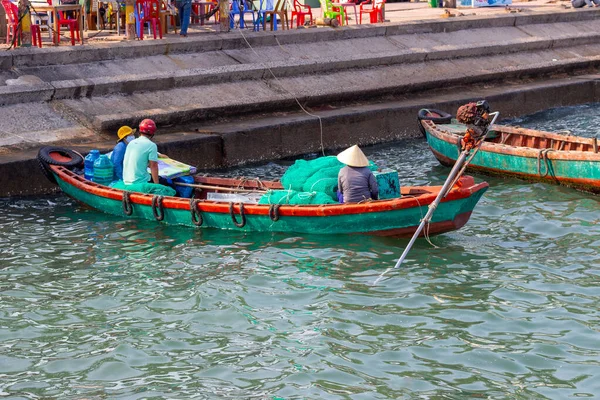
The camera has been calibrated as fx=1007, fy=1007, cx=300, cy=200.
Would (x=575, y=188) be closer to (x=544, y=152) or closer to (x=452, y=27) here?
(x=544, y=152)

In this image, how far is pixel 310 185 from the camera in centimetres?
1202

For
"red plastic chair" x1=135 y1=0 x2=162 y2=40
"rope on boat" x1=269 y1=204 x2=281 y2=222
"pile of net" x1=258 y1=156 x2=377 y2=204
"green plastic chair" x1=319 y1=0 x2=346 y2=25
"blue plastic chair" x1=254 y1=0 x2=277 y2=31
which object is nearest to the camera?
"rope on boat" x1=269 y1=204 x2=281 y2=222

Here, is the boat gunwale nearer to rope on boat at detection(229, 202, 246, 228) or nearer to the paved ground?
rope on boat at detection(229, 202, 246, 228)

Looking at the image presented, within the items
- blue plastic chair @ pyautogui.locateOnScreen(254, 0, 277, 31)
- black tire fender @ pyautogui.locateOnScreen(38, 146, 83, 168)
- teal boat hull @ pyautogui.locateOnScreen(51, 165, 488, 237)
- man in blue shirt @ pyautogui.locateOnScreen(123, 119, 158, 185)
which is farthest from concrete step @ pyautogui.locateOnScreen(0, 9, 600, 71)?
teal boat hull @ pyautogui.locateOnScreen(51, 165, 488, 237)

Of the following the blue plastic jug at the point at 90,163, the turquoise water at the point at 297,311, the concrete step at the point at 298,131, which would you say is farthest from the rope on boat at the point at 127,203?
the concrete step at the point at 298,131

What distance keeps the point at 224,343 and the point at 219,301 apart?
107cm

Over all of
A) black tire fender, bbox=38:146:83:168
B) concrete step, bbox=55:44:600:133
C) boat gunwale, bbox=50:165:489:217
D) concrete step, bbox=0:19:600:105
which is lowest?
boat gunwale, bbox=50:165:489:217

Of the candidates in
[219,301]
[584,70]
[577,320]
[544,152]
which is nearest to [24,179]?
[219,301]

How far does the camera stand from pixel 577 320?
29.8ft

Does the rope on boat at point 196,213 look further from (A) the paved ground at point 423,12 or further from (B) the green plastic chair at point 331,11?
(B) the green plastic chair at point 331,11

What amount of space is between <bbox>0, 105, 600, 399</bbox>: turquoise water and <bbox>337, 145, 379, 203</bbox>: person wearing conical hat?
52 centimetres

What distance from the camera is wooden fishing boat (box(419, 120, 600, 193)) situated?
13.8 meters

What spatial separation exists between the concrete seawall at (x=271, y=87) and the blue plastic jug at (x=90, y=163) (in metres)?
0.91

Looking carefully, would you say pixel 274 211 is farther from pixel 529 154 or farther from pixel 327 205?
pixel 529 154
